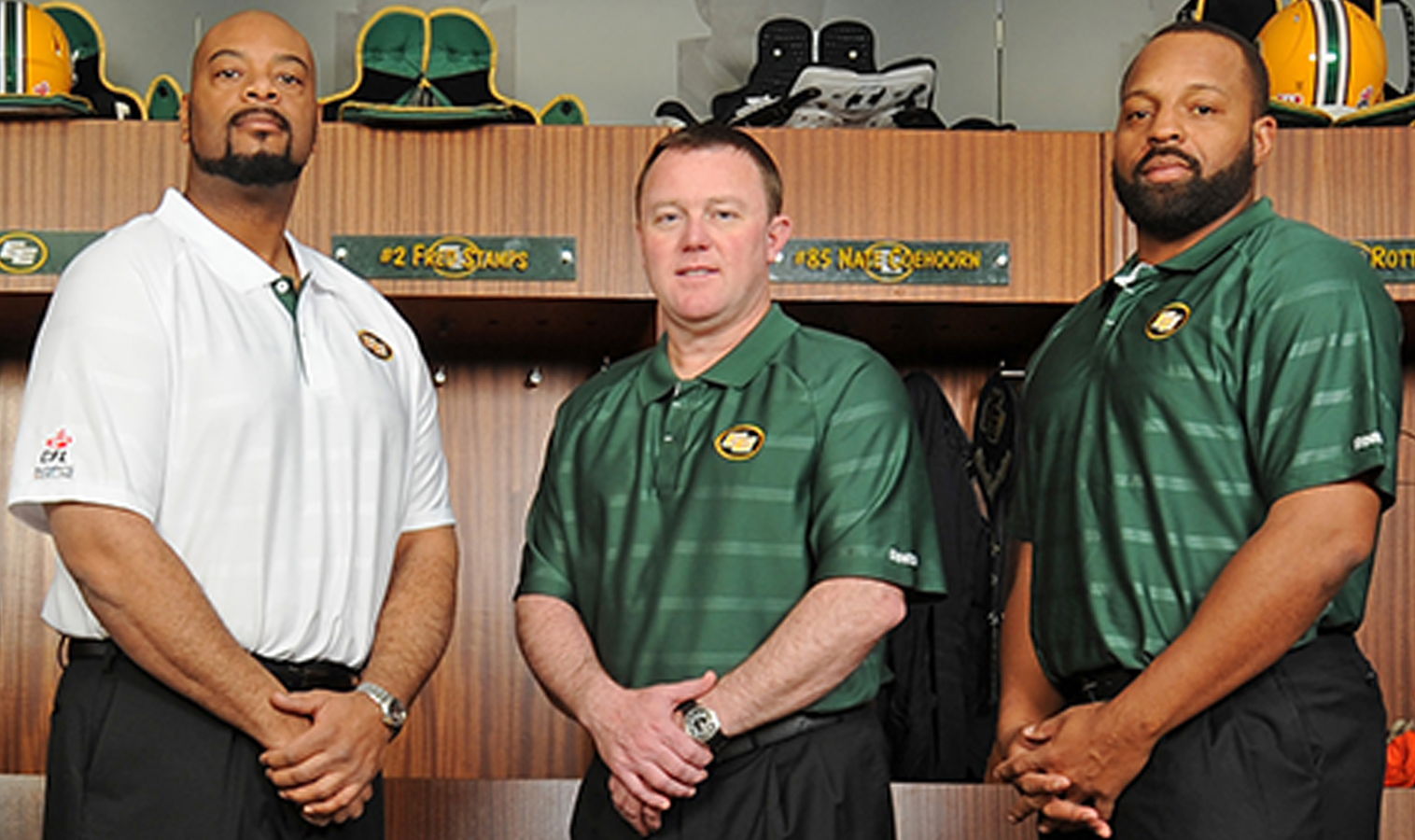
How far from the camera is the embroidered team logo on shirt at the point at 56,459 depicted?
2.00 metres

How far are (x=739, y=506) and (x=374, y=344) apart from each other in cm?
56

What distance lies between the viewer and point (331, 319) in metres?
2.30

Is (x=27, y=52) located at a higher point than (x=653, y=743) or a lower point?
higher

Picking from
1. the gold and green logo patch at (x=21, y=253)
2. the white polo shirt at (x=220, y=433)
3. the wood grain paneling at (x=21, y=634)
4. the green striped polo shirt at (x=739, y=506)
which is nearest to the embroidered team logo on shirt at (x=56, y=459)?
the white polo shirt at (x=220, y=433)

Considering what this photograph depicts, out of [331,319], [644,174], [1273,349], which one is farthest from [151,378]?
[1273,349]

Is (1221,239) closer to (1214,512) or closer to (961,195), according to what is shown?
(1214,512)

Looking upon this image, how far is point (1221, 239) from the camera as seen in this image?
82.5 inches

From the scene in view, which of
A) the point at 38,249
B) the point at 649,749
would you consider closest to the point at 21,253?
the point at 38,249

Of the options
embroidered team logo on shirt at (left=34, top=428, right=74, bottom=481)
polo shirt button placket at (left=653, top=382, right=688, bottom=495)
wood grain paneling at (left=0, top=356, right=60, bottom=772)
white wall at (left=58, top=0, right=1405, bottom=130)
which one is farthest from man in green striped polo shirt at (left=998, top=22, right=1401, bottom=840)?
wood grain paneling at (left=0, top=356, right=60, bottom=772)

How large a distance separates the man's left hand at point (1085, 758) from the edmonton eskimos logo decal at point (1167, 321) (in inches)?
17.3

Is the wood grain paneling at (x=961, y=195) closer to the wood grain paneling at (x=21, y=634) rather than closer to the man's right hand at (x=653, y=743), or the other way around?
the man's right hand at (x=653, y=743)

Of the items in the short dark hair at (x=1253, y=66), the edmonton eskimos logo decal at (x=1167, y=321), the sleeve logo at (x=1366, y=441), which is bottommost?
the sleeve logo at (x=1366, y=441)

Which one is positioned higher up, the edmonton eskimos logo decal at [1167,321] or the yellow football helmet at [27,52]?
the yellow football helmet at [27,52]

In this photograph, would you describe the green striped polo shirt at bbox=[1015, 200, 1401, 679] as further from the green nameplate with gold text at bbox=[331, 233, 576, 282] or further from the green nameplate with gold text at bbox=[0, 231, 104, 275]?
the green nameplate with gold text at bbox=[0, 231, 104, 275]
